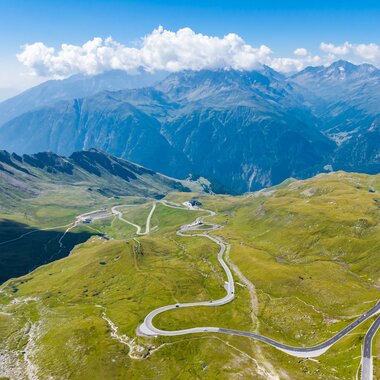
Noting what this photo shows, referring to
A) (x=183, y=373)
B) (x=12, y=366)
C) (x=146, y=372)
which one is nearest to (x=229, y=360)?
(x=183, y=373)

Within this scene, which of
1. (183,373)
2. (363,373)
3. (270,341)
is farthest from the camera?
(270,341)

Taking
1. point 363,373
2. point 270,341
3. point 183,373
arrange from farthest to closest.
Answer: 1. point 270,341
2. point 183,373
3. point 363,373

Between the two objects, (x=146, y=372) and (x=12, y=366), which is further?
(x=12, y=366)

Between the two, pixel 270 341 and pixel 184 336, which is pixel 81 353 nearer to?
pixel 184 336

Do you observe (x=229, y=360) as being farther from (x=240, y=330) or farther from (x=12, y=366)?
(x=12, y=366)

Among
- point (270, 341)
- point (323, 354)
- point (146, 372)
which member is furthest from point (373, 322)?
point (146, 372)

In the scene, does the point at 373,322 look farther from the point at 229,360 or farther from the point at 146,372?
the point at 146,372

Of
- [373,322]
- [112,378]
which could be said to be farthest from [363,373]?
[112,378]

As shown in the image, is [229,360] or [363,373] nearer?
[363,373]
